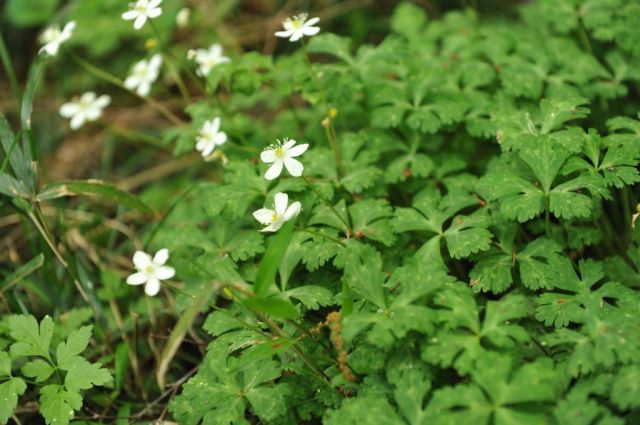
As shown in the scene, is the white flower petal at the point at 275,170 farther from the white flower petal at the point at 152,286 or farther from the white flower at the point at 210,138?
the white flower at the point at 210,138

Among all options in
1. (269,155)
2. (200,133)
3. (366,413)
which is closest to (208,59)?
(200,133)

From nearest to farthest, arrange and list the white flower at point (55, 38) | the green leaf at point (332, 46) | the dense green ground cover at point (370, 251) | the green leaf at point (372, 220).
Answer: the dense green ground cover at point (370, 251) → the green leaf at point (372, 220) → the white flower at point (55, 38) → the green leaf at point (332, 46)

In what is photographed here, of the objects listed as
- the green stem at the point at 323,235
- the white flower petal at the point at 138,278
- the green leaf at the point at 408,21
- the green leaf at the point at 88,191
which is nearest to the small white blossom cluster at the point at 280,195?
the green stem at the point at 323,235

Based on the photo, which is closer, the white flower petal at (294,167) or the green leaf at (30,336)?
the white flower petal at (294,167)

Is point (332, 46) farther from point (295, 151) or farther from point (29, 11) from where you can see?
point (29, 11)

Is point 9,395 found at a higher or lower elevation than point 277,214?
lower

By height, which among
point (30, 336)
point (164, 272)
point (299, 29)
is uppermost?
point (299, 29)

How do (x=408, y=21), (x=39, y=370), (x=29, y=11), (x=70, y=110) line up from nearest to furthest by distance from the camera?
1. (x=39, y=370)
2. (x=70, y=110)
3. (x=408, y=21)
4. (x=29, y=11)
